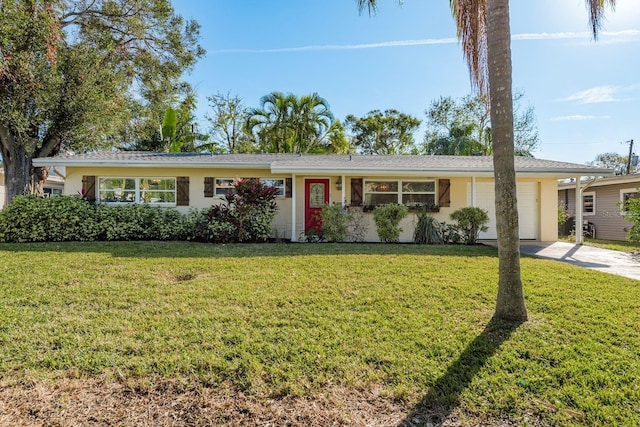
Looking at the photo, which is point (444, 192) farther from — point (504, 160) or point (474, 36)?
point (504, 160)

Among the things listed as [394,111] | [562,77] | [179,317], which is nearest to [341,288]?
[179,317]

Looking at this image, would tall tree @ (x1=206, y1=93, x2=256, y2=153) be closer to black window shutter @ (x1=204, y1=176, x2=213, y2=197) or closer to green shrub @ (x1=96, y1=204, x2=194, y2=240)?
black window shutter @ (x1=204, y1=176, x2=213, y2=197)

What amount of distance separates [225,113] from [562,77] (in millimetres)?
20818

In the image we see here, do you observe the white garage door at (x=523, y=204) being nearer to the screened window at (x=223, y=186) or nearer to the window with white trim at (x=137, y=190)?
the screened window at (x=223, y=186)

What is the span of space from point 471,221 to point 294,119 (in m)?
12.3

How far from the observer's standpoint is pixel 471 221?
373 inches

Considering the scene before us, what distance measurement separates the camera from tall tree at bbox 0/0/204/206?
9.70 meters

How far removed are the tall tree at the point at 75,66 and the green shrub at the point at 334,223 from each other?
8878mm

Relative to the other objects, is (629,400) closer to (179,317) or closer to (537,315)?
(537,315)

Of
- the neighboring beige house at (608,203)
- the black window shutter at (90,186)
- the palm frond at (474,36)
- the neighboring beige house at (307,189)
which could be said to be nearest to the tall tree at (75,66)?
the neighboring beige house at (307,189)

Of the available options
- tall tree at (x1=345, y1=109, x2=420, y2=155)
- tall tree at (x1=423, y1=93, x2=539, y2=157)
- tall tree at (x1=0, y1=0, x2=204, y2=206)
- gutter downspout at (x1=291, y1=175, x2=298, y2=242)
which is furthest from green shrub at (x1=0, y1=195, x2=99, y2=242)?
tall tree at (x1=345, y1=109, x2=420, y2=155)

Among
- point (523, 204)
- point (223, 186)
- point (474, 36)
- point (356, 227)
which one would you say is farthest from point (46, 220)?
point (523, 204)

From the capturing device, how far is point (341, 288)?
4.68 meters

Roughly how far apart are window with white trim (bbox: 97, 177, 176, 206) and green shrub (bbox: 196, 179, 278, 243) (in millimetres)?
2247
